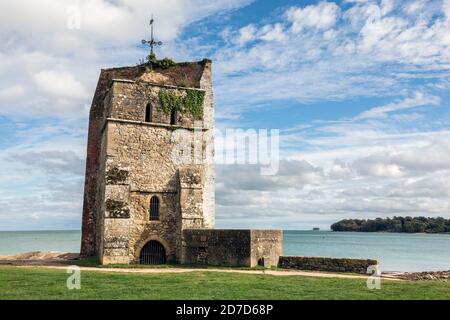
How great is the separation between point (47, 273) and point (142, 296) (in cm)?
634

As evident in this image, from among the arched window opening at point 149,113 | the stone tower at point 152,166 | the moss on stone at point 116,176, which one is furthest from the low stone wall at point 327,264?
the arched window opening at point 149,113

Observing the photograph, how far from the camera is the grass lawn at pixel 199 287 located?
12047 mm

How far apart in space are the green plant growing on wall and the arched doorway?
671 cm

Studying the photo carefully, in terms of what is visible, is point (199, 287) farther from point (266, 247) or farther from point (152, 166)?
point (152, 166)

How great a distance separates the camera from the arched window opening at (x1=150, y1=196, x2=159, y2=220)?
2288cm

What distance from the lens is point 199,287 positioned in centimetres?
1353

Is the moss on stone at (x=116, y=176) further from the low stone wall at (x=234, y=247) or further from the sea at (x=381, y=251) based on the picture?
the sea at (x=381, y=251)

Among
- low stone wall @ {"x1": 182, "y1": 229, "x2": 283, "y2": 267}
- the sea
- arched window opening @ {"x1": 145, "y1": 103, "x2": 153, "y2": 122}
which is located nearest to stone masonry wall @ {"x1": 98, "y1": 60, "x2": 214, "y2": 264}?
arched window opening @ {"x1": 145, "y1": 103, "x2": 153, "y2": 122}

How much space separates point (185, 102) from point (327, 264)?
10.9 m

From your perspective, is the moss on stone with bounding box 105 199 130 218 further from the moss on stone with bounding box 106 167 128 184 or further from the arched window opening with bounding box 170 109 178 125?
the arched window opening with bounding box 170 109 178 125

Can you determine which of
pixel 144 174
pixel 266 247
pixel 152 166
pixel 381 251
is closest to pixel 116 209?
pixel 144 174

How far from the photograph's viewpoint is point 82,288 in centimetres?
1303

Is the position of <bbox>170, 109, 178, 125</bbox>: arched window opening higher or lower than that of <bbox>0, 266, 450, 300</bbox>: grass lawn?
higher

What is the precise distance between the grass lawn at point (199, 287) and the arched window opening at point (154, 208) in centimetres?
664
